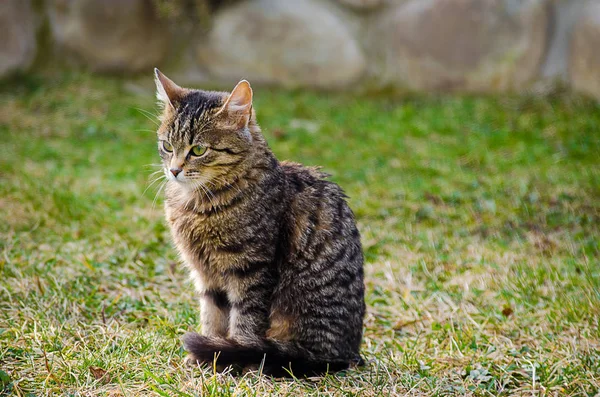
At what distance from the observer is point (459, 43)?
6.83 meters

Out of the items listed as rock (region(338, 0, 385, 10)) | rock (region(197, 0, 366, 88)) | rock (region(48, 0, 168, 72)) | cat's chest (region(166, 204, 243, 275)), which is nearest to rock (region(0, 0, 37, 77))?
rock (region(48, 0, 168, 72))

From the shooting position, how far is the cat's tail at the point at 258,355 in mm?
2721

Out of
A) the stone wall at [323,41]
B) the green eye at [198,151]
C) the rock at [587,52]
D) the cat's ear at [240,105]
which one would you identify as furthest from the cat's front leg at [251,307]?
the rock at [587,52]

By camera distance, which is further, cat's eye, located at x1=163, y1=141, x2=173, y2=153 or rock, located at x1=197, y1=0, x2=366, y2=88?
rock, located at x1=197, y1=0, x2=366, y2=88

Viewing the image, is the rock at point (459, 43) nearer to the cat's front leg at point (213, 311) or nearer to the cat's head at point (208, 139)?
the cat's head at point (208, 139)

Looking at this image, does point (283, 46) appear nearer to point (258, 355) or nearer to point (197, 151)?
point (197, 151)

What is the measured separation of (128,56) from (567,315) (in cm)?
526

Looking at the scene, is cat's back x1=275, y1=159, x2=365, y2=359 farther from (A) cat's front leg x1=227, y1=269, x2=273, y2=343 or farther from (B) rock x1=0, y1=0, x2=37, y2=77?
(B) rock x1=0, y1=0, x2=37, y2=77

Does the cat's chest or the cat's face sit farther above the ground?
the cat's face

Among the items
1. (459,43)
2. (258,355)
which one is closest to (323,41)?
(459,43)

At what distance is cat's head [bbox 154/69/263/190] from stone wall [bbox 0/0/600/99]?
4.13 meters

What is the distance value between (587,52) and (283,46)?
2.90 metres

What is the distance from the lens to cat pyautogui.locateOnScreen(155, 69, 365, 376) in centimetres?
287

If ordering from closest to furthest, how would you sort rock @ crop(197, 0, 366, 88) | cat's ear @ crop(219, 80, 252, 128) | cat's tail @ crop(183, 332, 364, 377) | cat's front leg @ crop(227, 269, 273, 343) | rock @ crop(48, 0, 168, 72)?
cat's tail @ crop(183, 332, 364, 377), cat's front leg @ crop(227, 269, 273, 343), cat's ear @ crop(219, 80, 252, 128), rock @ crop(48, 0, 168, 72), rock @ crop(197, 0, 366, 88)
